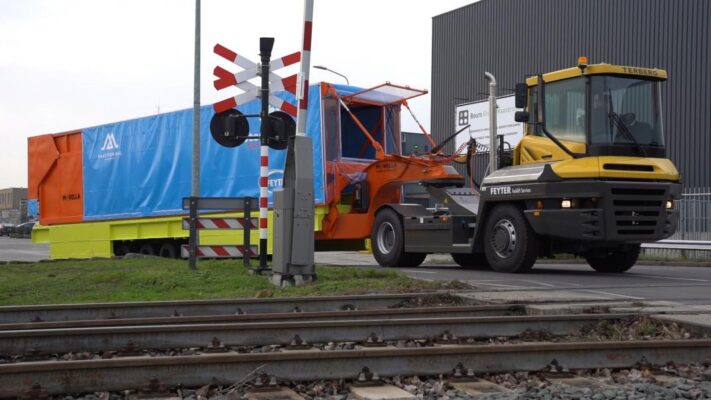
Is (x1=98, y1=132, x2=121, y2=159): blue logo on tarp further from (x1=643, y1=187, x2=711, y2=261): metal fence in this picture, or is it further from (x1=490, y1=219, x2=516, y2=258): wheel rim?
(x1=643, y1=187, x2=711, y2=261): metal fence

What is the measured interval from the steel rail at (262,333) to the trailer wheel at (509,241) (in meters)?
6.08

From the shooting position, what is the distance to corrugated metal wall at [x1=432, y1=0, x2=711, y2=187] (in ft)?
98.5

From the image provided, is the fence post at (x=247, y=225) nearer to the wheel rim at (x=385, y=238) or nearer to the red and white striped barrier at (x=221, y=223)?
the red and white striped barrier at (x=221, y=223)

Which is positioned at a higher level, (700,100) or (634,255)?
(700,100)

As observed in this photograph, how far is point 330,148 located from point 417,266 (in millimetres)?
2965

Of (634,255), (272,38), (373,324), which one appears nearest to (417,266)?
(634,255)

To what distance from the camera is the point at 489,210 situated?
14.5m

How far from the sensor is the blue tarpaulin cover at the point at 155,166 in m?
19.3

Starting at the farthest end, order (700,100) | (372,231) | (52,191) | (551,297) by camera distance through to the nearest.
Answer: (700,100), (52,191), (372,231), (551,297)

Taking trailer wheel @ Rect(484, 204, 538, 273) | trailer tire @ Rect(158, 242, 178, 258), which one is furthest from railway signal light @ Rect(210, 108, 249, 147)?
trailer tire @ Rect(158, 242, 178, 258)

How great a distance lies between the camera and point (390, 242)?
16.7 m

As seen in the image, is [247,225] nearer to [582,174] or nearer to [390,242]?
[390,242]

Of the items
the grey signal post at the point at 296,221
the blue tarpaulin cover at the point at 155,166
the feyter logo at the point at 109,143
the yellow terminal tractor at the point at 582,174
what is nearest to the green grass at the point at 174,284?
the grey signal post at the point at 296,221

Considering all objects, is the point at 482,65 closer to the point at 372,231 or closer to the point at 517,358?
the point at 372,231
